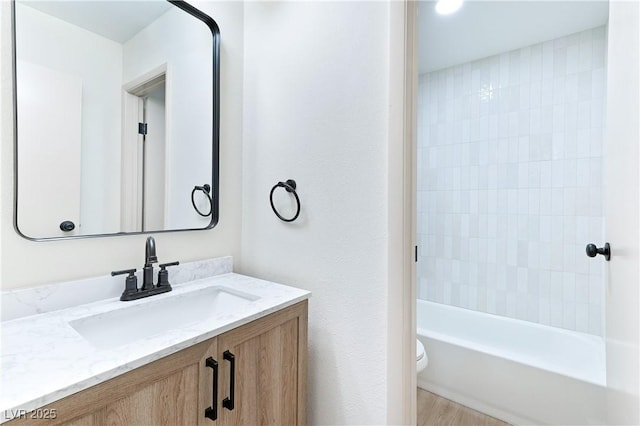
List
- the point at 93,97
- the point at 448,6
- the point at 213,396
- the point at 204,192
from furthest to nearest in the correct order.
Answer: the point at 448,6 → the point at 204,192 → the point at 93,97 → the point at 213,396

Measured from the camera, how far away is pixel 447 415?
179cm

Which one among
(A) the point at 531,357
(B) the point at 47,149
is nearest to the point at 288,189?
(B) the point at 47,149

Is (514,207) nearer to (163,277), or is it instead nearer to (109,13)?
(163,277)

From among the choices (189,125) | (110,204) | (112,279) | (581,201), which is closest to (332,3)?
(189,125)

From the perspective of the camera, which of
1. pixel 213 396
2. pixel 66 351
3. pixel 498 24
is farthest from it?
pixel 498 24

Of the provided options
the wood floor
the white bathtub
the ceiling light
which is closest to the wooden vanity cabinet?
the wood floor

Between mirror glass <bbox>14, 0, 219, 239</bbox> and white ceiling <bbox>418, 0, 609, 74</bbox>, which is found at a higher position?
white ceiling <bbox>418, 0, 609, 74</bbox>

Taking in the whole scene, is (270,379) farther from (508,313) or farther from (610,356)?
(508,313)

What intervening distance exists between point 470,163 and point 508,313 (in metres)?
1.20

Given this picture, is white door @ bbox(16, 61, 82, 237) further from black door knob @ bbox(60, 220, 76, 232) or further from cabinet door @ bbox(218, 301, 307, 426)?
cabinet door @ bbox(218, 301, 307, 426)

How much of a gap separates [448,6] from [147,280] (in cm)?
209

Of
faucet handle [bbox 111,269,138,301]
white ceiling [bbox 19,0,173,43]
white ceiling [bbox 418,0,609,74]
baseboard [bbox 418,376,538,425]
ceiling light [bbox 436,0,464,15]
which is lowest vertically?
baseboard [bbox 418,376,538,425]

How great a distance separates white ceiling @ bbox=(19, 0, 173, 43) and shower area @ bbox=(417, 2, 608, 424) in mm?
1496

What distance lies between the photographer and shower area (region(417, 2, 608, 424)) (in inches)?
70.4
